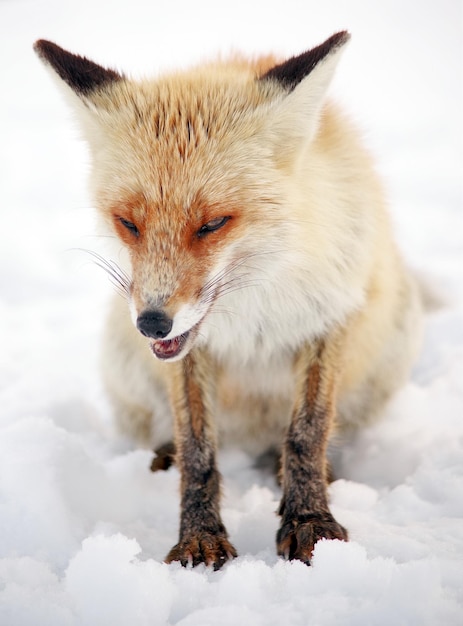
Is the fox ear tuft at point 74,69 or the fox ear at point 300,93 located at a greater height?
the fox ear tuft at point 74,69

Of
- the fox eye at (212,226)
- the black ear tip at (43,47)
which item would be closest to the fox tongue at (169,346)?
the fox eye at (212,226)

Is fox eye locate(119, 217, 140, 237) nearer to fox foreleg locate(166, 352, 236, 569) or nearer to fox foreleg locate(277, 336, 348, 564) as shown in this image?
fox foreleg locate(166, 352, 236, 569)

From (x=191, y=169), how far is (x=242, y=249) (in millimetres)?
397

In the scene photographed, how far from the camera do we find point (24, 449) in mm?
2961

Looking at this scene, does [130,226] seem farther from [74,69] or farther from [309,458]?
[309,458]

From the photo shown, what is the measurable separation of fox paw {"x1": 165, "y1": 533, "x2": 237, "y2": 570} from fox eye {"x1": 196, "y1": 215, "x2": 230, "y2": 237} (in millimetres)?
1286

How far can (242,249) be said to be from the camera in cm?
250

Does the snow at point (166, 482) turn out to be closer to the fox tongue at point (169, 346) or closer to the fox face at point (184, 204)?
the fox face at point (184, 204)

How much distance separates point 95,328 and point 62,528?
3.12 m

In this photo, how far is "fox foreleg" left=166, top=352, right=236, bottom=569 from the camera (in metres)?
2.46

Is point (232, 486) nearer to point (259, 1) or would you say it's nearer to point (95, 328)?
point (95, 328)

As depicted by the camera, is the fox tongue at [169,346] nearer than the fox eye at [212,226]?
No

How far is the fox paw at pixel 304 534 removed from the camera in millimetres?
2410

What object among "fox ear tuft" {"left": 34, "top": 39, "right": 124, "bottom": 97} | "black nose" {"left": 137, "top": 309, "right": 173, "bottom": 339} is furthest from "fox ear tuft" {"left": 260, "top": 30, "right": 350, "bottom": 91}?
"black nose" {"left": 137, "top": 309, "right": 173, "bottom": 339}
